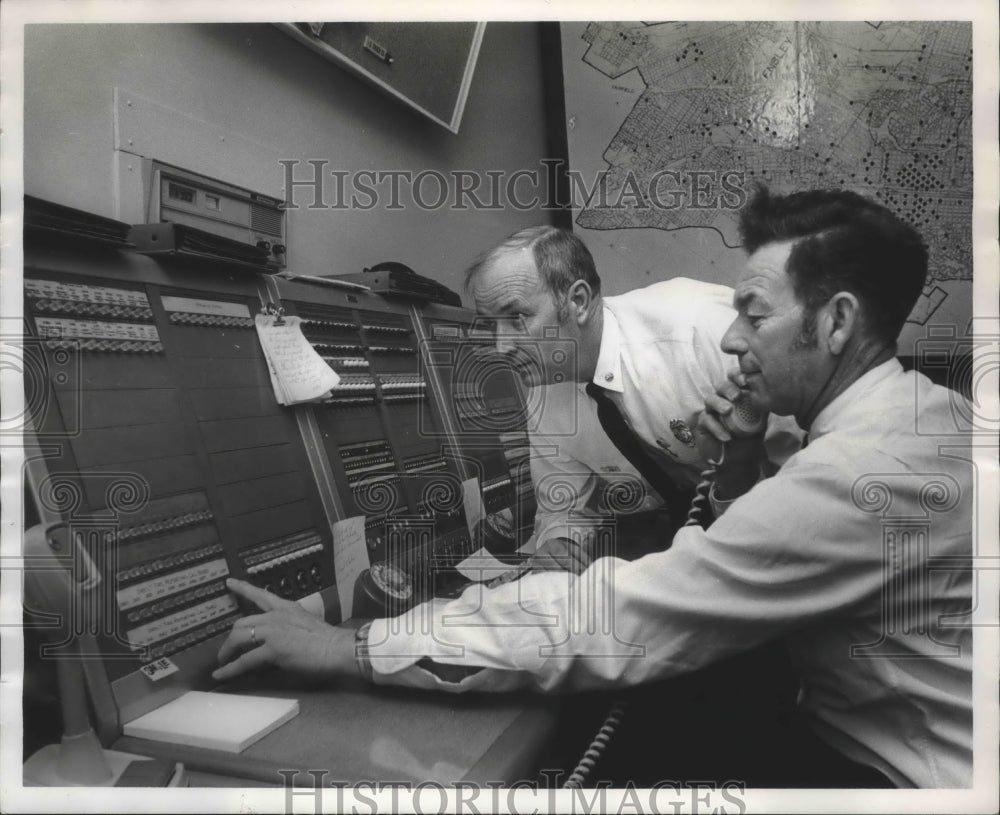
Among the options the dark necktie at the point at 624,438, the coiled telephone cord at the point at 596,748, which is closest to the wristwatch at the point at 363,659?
the coiled telephone cord at the point at 596,748

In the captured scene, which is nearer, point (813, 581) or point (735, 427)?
point (813, 581)

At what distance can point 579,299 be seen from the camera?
1.42m

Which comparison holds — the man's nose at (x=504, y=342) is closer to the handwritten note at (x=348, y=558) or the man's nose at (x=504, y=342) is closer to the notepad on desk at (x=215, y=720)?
the handwritten note at (x=348, y=558)

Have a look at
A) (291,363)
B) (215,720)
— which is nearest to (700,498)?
(291,363)

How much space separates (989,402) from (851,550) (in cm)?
34

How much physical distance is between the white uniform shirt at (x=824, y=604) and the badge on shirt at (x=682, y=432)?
1.38 feet

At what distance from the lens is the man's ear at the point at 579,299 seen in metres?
1.40

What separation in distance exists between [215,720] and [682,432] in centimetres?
103

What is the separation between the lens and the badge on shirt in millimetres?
1520

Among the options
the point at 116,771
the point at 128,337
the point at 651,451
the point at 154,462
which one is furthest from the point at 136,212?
the point at 651,451

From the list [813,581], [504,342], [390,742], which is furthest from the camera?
[504,342]

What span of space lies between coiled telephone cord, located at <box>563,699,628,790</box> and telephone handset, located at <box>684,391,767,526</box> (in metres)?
0.35

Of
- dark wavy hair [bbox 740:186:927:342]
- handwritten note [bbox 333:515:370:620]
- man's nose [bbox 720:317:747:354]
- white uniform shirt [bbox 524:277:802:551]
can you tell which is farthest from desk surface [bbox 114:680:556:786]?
dark wavy hair [bbox 740:186:927:342]

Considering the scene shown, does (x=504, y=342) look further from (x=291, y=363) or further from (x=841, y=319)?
(x=841, y=319)
